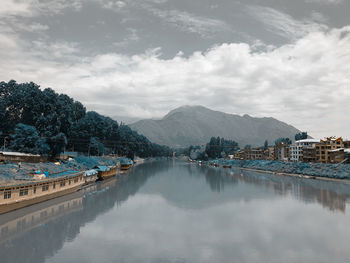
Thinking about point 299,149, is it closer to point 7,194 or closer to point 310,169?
point 310,169

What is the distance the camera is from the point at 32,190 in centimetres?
4009

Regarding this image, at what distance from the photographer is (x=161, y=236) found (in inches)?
1150

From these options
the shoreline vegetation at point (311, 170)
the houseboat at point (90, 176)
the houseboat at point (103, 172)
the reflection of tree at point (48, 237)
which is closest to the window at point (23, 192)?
the reflection of tree at point (48, 237)

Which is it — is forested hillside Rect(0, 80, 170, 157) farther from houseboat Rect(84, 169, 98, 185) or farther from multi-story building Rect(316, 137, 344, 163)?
multi-story building Rect(316, 137, 344, 163)

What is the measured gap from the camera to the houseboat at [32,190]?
3409 cm

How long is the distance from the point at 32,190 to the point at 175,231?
2343 cm

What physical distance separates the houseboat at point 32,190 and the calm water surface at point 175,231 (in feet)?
3.96

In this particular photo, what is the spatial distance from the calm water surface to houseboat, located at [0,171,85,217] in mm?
1208

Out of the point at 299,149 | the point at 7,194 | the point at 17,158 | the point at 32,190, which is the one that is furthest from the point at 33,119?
the point at 299,149

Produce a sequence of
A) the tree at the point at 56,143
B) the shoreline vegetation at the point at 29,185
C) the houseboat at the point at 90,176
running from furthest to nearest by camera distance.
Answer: the tree at the point at 56,143, the houseboat at the point at 90,176, the shoreline vegetation at the point at 29,185

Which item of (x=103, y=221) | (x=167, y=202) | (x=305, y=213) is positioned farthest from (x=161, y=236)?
(x=305, y=213)

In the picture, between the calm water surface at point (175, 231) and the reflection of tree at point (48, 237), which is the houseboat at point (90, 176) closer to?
the calm water surface at point (175, 231)

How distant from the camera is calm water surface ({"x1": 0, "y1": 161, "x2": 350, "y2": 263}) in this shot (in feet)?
78.4

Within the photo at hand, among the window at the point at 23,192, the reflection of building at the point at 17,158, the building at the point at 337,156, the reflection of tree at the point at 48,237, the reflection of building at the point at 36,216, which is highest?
the building at the point at 337,156
